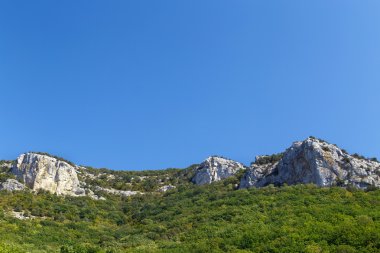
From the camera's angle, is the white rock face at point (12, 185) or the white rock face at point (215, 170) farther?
the white rock face at point (215, 170)

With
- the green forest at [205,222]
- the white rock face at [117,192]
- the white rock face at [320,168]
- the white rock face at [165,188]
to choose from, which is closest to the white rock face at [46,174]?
the green forest at [205,222]

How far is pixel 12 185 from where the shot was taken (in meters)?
87.5

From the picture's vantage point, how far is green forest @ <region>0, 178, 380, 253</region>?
135 feet

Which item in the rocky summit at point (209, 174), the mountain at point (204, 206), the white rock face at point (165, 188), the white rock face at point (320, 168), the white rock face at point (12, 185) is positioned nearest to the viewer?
the mountain at point (204, 206)

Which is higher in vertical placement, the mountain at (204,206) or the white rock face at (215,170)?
the white rock face at (215,170)

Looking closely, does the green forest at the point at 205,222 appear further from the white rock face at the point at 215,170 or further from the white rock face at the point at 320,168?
the white rock face at the point at 215,170

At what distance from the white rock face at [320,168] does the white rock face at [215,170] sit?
20046 mm

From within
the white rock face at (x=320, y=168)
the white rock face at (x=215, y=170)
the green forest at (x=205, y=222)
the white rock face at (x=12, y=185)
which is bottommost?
the green forest at (x=205, y=222)

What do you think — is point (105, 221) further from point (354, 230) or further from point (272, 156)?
point (354, 230)

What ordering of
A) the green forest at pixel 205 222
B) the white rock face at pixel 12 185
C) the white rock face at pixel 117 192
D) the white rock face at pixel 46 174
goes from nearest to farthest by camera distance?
1. the green forest at pixel 205 222
2. the white rock face at pixel 12 185
3. the white rock face at pixel 46 174
4. the white rock face at pixel 117 192

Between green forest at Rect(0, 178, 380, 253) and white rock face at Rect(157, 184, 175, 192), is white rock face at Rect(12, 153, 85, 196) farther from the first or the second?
white rock face at Rect(157, 184, 175, 192)

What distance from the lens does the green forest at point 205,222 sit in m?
41.0

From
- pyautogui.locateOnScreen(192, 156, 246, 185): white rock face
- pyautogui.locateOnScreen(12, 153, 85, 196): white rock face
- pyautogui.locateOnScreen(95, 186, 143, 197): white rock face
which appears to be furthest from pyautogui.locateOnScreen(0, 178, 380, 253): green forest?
pyautogui.locateOnScreen(192, 156, 246, 185): white rock face

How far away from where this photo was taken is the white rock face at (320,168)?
66750 millimetres
